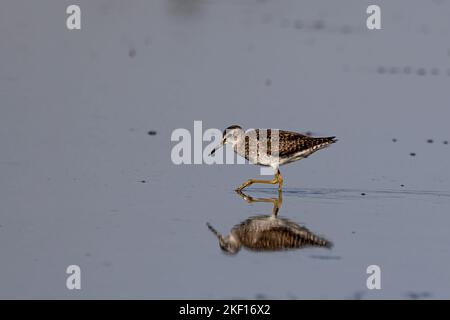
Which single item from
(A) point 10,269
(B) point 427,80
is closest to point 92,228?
(A) point 10,269

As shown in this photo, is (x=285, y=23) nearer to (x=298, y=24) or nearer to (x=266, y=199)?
(x=298, y=24)

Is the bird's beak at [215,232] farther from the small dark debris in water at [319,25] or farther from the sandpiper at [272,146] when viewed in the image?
the small dark debris in water at [319,25]

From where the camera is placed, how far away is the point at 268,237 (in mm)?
10648

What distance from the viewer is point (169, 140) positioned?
14711mm

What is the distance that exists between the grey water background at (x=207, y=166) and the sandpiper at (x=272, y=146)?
0.34 metres

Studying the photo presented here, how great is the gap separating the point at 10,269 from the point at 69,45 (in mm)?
11928

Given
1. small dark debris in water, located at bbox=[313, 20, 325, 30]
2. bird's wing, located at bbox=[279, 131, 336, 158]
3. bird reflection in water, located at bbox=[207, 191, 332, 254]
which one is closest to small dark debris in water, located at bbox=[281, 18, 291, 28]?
small dark debris in water, located at bbox=[313, 20, 325, 30]

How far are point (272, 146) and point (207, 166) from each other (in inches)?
43.5

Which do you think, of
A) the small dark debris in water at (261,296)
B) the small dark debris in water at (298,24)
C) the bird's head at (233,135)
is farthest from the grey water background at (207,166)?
the bird's head at (233,135)

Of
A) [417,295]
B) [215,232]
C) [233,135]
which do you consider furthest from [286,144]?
[417,295]

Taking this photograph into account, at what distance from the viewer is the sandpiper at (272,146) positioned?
13.1 meters

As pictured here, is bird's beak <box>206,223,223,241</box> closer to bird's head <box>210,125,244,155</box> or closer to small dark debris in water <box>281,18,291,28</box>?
bird's head <box>210,125,244,155</box>

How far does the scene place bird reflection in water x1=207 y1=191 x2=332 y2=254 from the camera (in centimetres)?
1034

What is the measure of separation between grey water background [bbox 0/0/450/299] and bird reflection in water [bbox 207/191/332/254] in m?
0.14
